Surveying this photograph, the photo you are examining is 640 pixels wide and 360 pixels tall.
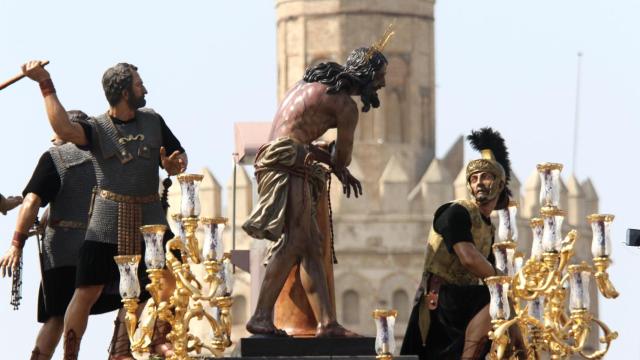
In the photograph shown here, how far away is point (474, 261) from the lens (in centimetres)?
1819

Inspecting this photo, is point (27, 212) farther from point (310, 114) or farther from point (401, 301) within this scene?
point (401, 301)

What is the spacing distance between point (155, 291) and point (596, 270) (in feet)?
9.70

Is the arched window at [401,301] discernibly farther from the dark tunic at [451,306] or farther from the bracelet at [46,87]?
the bracelet at [46,87]

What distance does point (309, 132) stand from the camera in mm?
18828

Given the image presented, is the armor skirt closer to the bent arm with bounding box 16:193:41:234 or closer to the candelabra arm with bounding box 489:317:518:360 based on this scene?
the bent arm with bounding box 16:193:41:234

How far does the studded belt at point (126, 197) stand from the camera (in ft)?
60.0

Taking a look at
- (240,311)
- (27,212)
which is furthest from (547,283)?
(240,311)

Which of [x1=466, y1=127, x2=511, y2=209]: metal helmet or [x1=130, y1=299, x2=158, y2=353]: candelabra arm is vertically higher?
[x1=466, y1=127, x2=511, y2=209]: metal helmet

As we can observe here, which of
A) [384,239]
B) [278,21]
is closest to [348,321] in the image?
A: [384,239]

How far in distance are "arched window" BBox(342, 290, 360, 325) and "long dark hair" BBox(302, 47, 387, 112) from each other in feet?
242

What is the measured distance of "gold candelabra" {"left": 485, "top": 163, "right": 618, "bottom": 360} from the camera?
18.9 metres

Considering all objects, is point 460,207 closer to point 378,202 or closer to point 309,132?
point 309,132

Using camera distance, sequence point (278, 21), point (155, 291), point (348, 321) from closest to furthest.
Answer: point (155, 291)
point (348, 321)
point (278, 21)

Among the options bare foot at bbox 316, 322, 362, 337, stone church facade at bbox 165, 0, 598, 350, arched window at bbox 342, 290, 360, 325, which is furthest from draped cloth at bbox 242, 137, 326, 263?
stone church facade at bbox 165, 0, 598, 350
